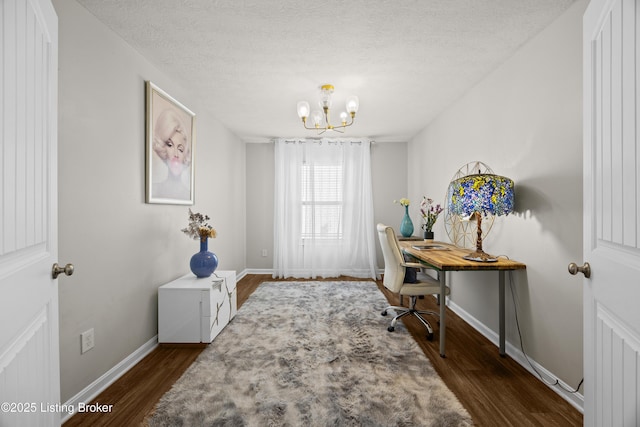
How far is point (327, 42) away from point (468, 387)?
8.45ft

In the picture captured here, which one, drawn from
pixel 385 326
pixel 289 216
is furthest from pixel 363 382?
pixel 289 216

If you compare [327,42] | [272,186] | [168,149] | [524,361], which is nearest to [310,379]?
[524,361]

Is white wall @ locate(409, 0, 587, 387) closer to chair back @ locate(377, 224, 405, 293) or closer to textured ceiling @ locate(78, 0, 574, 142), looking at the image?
textured ceiling @ locate(78, 0, 574, 142)

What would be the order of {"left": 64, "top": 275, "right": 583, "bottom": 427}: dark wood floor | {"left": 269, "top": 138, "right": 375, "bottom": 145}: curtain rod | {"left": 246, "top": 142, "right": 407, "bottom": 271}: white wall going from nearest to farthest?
1. {"left": 64, "top": 275, "right": 583, "bottom": 427}: dark wood floor
2. {"left": 269, "top": 138, "right": 375, "bottom": 145}: curtain rod
3. {"left": 246, "top": 142, "right": 407, "bottom": 271}: white wall

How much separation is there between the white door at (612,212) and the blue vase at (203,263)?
2.74m

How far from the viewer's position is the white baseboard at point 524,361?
1842 mm

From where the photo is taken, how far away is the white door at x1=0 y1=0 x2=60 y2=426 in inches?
32.8

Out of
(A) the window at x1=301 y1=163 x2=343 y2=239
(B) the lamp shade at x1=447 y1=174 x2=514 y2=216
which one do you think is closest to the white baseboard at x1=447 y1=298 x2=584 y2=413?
(B) the lamp shade at x1=447 y1=174 x2=514 y2=216

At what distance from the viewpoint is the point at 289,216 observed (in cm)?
537

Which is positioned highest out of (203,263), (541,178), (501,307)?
(541,178)

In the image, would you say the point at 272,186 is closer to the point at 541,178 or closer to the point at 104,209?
the point at 104,209

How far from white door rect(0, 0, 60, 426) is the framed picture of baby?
4.62ft

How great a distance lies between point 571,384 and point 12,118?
2.93 metres

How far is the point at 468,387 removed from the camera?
6.67ft
